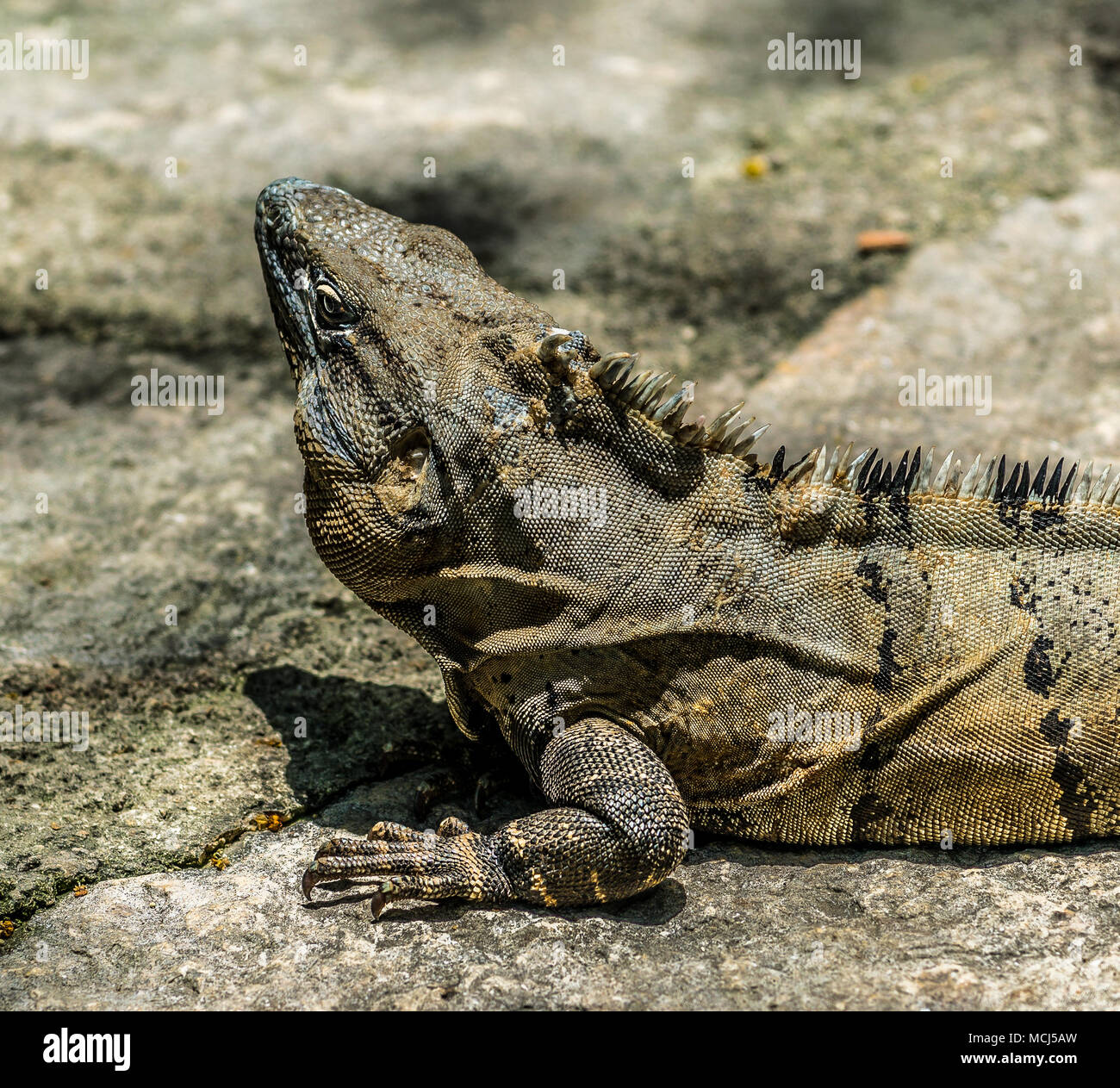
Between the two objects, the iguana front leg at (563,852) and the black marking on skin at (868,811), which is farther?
the black marking on skin at (868,811)

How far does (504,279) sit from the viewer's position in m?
8.76

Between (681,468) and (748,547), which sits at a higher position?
(681,468)

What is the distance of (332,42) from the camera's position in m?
11.6

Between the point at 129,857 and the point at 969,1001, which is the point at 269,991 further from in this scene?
the point at 969,1001

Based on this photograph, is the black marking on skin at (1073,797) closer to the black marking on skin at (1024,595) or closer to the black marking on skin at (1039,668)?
the black marking on skin at (1039,668)

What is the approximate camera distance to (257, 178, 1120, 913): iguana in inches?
191

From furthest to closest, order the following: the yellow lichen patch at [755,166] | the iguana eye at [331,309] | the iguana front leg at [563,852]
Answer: the yellow lichen patch at [755,166]
the iguana eye at [331,309]
the iguana front leg at [563,852]

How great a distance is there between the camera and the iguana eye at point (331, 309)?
5.05 m

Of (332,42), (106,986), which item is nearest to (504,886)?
(106,986)

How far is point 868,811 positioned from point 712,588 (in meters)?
1.11

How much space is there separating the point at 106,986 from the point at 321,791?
1.32 metres

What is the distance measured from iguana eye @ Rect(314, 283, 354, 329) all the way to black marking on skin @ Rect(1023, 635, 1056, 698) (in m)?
3.01

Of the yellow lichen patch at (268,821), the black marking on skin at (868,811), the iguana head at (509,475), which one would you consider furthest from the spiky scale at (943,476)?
the yellow lichen patch at (268,821)

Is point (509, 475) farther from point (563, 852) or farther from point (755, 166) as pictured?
point (755, 166)
